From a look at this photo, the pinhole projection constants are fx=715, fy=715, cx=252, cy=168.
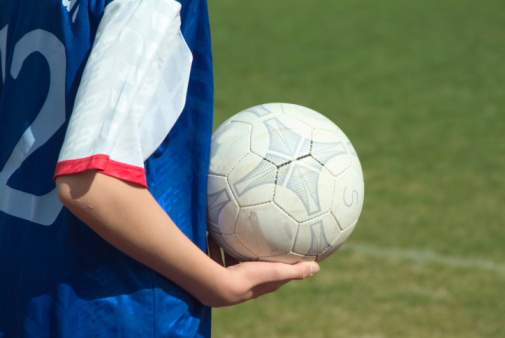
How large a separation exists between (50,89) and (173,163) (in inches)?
11.1

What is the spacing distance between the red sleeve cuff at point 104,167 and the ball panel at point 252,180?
0.36m

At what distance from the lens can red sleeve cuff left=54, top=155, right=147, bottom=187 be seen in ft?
3.99

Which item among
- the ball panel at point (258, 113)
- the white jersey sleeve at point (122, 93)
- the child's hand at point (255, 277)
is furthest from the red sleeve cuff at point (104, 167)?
the ball panel at point (258, 113)

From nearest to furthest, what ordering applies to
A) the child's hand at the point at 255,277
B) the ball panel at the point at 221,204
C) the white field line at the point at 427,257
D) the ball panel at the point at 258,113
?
the child's hand at the point at 255,277, the ball panel at the point at 221,204, the ball panel at the point at 258,113, the white field line at the point at 427,257

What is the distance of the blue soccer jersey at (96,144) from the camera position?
4.08 feet

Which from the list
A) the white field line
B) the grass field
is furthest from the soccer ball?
the white field line

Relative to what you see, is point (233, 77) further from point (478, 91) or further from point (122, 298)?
point (122, 298)

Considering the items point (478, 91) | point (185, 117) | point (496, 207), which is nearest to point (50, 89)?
point (185, 117)

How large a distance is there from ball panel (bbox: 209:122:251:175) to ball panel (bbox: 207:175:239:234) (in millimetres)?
24

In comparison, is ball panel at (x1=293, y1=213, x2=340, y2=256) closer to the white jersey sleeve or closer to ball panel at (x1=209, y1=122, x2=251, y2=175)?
ball panel at (x1=209, y1=122, x2=251, y2=175)

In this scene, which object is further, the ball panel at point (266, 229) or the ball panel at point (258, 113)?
the ball panel at point (258, 113)

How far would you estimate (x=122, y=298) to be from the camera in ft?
4.53

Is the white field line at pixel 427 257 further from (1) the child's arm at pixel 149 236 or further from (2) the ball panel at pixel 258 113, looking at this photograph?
(1) the child's arm at pixel 149 236

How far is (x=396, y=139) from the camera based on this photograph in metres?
7.43
